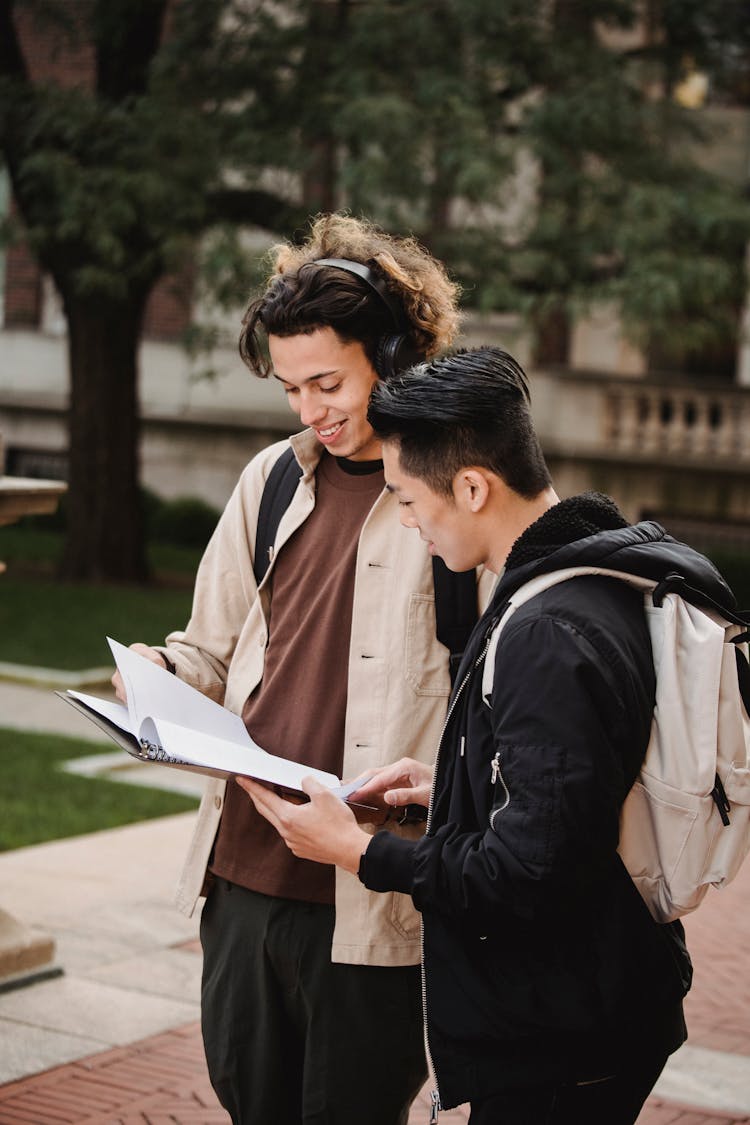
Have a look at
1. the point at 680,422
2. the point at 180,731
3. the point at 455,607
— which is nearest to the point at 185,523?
the point at 680,422

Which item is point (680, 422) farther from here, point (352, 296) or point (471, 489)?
point (471, 489)

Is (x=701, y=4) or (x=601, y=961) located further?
(x=701, y=4)

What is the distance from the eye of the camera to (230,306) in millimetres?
13266

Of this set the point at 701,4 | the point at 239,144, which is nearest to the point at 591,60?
the point at 701,4

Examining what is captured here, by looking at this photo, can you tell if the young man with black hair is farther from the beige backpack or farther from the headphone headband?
the headphone headband

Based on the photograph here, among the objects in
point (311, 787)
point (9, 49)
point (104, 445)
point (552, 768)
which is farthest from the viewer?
point (104, 445)

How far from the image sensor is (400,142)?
472 inches

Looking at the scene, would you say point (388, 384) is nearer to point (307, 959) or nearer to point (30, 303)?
point (307, 959)

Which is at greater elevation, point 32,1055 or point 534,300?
point 534,300

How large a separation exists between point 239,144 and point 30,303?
10671 mm

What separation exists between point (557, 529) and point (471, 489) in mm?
144

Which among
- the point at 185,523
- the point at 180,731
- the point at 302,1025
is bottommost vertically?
the point at 185,523

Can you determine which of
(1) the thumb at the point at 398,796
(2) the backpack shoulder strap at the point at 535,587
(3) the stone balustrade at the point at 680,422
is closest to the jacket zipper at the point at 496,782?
(2) the backpack shoulder strap at the point at 535,587

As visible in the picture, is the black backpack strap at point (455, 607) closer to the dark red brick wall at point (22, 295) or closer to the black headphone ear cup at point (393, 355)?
the black headphone ear cup at point (393, 355)
